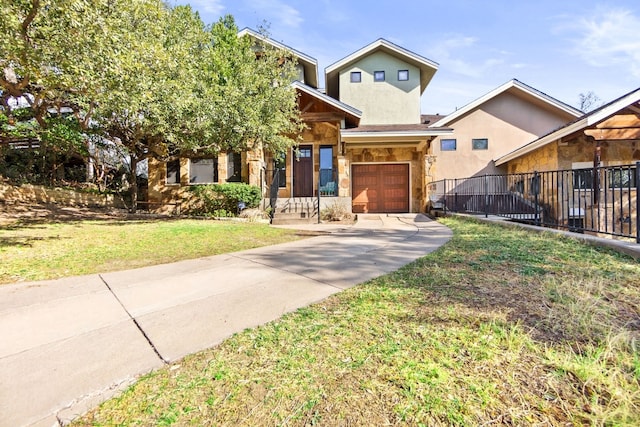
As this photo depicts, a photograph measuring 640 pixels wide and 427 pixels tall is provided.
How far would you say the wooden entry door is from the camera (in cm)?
1469

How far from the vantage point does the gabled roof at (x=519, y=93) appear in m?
14.2

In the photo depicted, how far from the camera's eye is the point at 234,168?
46.8 feet

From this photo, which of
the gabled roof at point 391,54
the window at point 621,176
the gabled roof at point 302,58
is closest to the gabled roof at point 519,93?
the gabled roof at point 391,54

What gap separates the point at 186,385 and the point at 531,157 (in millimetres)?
15929

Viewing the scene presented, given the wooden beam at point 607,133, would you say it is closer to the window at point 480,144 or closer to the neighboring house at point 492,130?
the neighboring house at point 492,130

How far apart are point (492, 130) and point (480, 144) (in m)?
0.87

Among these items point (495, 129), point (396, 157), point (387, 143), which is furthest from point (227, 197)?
point (495, 129)

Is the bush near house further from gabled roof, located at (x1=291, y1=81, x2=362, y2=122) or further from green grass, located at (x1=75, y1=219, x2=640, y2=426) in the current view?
green grass, located at (x1=75, y1=219, x2=640, y2=426)

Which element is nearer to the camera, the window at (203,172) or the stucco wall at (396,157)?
the window at (203,172)

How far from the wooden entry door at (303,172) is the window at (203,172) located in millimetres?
3805

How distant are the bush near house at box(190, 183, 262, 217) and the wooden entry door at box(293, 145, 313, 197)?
2.78 meters

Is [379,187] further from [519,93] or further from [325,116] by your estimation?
[519,93]

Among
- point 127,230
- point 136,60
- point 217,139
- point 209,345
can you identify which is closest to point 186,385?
point 209,345

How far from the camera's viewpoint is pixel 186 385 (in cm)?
163
